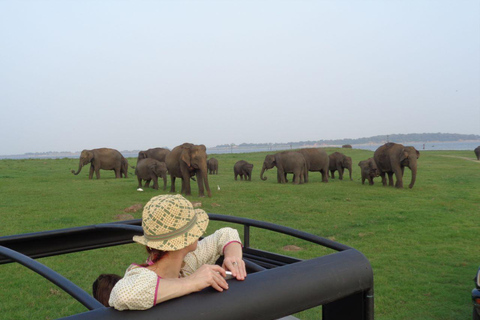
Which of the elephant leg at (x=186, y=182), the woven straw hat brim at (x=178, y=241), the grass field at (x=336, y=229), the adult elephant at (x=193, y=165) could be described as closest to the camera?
the woven straw hat brim at (x=178, y=241)

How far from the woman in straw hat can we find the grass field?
123 inches

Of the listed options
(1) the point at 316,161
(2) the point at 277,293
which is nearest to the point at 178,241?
(2) the point at 277,293

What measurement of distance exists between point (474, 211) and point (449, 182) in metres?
8.15

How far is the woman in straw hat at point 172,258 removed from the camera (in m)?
1.44

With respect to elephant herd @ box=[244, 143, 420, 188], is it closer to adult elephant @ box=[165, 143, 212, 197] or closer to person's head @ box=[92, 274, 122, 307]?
adult elephant @ box=[165, 143, 212, 197]

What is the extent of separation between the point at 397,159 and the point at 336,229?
29.4ft

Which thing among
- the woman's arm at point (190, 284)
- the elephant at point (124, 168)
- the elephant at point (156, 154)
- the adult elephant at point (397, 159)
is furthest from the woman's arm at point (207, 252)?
the elephant at point (124, 168)

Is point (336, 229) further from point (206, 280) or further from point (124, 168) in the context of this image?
point (124, 168)

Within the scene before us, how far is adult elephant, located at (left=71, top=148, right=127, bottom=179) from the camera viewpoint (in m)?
23.0

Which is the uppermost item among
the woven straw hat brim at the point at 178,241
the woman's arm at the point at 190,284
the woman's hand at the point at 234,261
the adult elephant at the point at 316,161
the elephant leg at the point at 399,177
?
the woven straw hat brim at the point at 178,241

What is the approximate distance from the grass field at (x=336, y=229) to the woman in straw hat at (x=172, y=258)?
10.2 feet

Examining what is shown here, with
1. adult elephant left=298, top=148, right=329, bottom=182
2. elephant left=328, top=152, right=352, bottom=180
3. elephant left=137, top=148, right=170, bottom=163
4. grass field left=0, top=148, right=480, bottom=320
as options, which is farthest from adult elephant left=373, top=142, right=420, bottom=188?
elephant left=137, top=148, right=170, bottom=163

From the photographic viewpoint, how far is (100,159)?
23375mm

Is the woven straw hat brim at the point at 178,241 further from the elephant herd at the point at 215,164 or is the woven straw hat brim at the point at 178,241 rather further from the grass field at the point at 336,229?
→ the elephant herd at the point at 215,164
